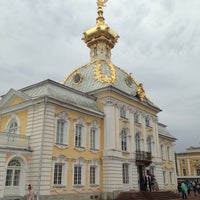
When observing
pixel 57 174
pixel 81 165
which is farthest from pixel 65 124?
pixel 57 174

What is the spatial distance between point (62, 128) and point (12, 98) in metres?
4.97

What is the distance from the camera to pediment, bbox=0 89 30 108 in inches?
761

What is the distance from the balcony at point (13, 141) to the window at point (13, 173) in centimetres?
97

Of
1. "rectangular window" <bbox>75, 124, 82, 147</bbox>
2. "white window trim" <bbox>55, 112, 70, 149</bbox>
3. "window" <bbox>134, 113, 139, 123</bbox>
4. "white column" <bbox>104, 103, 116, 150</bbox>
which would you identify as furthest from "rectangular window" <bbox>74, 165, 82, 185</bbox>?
"window" <bbox>134, 113, 139, 123</bbox>

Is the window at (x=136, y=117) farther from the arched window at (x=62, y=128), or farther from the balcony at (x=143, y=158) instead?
the arched window at (x=62, y=128)

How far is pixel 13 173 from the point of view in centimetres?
1583

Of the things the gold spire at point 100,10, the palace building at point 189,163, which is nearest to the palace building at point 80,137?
the gold spire at point 100,10

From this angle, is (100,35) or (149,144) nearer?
(149,144)

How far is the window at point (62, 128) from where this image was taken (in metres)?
18.1

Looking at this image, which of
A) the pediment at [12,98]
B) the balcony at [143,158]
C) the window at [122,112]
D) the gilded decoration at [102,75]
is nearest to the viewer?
the pediment at [12,98]

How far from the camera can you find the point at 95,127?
70.0 feet

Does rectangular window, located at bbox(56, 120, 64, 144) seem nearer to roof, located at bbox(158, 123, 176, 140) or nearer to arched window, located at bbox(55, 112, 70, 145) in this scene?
arched window, located at bbox(55, 112, 70, 145)

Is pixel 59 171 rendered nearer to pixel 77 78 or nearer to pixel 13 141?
pixel 13 141

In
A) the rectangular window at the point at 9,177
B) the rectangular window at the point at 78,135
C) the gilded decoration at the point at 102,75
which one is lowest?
the rectangular window at the point at 9,177
